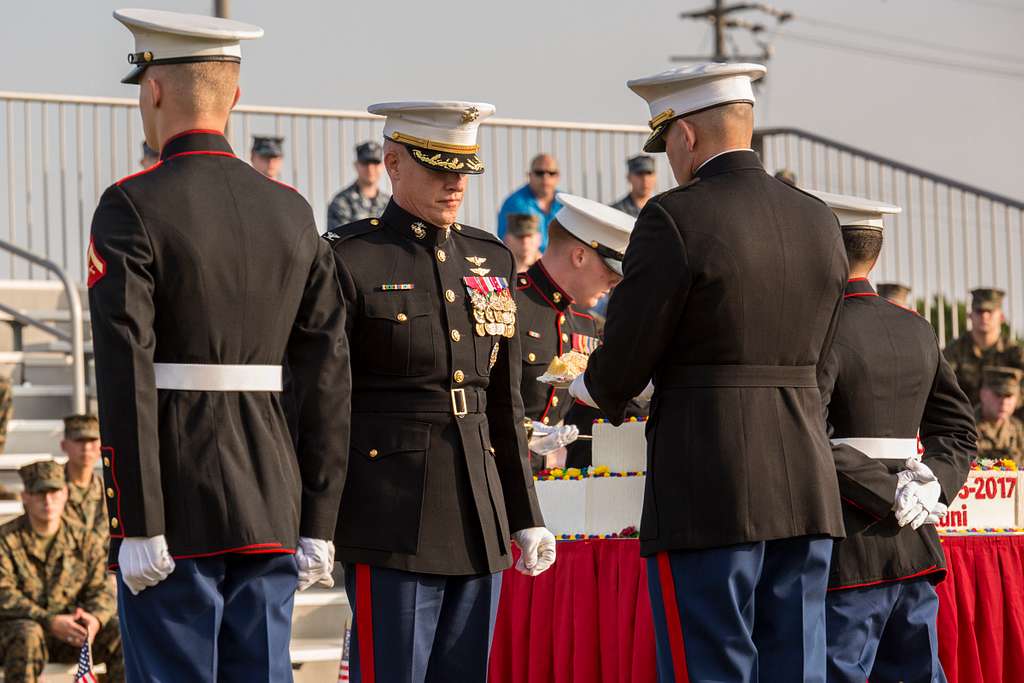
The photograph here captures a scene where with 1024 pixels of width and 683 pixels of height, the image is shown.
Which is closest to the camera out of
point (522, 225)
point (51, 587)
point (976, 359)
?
point (51, 587)

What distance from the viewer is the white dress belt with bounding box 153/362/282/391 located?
3.43 metres

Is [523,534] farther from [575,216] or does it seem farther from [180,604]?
[575,216]

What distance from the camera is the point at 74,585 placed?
830 centimetres

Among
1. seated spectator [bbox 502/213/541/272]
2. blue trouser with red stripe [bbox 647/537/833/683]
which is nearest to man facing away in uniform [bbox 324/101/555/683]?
blue trouser with red stripe [bbox 647/537/833/683]

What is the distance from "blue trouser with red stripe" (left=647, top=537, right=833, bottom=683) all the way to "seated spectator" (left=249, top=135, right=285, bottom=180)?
27.2ft

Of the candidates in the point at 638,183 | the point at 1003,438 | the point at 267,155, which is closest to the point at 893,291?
the point at 1003,438

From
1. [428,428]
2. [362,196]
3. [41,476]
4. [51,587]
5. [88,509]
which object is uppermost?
[362,196]

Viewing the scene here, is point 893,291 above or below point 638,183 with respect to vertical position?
below

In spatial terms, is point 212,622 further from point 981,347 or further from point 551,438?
point 981,347

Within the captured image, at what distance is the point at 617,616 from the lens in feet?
17.3

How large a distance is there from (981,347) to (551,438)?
25.7 ft

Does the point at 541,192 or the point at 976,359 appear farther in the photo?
the point at 976,359

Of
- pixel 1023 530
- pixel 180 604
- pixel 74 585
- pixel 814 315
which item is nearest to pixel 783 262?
pixel 814 315

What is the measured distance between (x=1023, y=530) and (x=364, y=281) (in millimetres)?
2828
